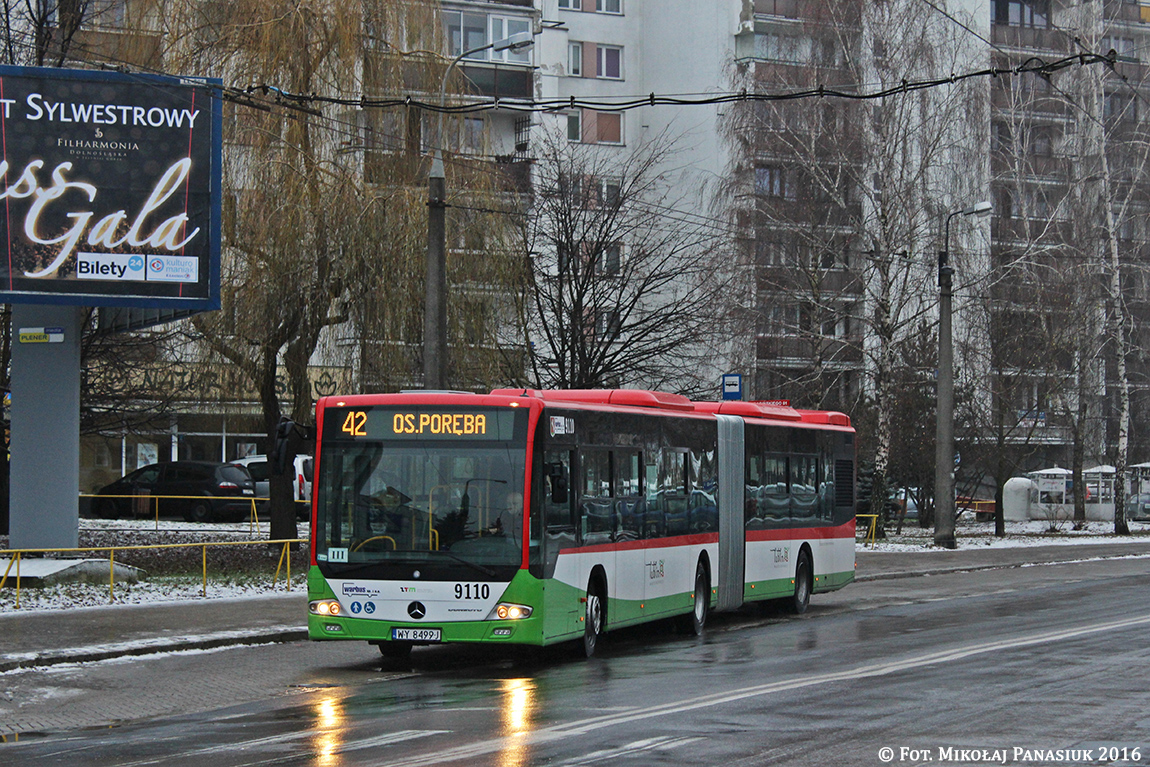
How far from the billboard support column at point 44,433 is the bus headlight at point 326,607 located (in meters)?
8.56

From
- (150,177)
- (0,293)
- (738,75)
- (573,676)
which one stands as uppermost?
(738,75)

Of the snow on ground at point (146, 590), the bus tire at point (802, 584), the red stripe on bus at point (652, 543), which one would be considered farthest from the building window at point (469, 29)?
the red stripe on bus at point (652, 543)

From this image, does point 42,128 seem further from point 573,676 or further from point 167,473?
point 167,473

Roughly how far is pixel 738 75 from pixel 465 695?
3694 cm

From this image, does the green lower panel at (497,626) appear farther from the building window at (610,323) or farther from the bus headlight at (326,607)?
the building window at (610,323)

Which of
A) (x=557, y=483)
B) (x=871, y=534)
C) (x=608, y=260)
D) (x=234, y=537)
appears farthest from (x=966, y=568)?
(x=557, y=483)

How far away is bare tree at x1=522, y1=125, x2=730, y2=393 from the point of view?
31375 mm

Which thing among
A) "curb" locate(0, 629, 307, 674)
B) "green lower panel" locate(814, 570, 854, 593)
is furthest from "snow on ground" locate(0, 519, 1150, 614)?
"green lower panel" locate(814, 570, 854, 593)

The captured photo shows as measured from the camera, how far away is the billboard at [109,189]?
20656 mm

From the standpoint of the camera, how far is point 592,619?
15734 millimetres

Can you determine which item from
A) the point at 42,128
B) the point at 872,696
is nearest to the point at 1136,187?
the point at 42,128

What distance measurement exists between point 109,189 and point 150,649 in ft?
26.7

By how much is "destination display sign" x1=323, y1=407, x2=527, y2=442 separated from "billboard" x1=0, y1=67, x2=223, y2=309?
24.3 ft

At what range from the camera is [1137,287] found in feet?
165
